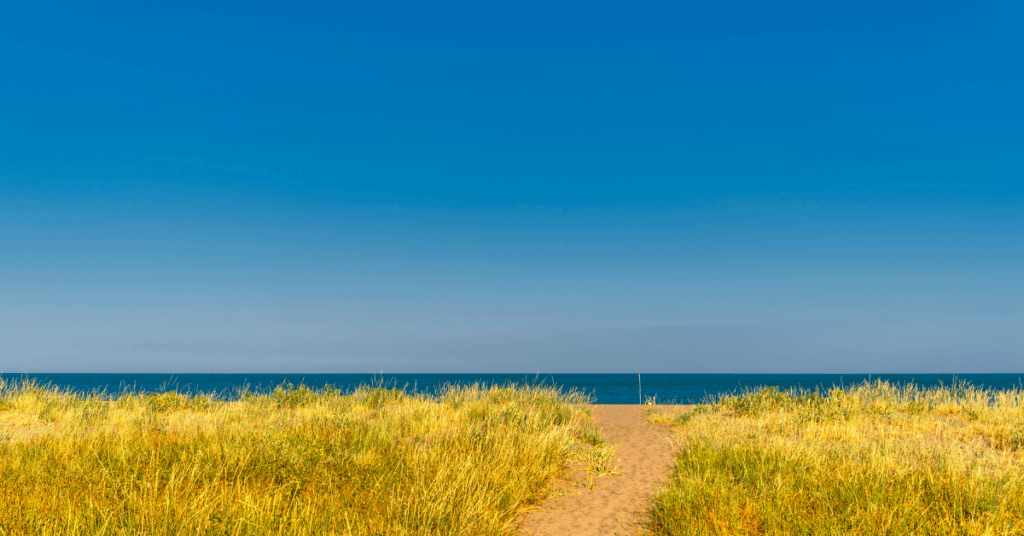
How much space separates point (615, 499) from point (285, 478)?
496 cm

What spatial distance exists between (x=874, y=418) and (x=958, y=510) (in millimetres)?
10888

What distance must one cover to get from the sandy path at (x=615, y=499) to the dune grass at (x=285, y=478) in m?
0.38

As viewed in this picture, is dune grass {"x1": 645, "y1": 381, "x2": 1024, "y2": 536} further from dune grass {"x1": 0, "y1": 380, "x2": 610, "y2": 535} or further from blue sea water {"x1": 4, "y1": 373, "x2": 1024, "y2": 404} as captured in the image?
blue sea water {"x1": 4, "y1": 373, "x2": 1024, "y2": 404}

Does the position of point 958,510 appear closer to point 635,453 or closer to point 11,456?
Result: point 635,453

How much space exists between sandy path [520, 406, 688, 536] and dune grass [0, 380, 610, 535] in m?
0.38

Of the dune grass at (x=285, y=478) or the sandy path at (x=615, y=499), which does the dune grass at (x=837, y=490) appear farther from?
the dune grass at (x=285, y=478)

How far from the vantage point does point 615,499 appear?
8.52 meters

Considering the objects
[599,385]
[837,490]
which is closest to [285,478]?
[837,490]

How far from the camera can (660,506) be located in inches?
291

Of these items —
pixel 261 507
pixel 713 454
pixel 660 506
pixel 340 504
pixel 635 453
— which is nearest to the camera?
pixel 261 507

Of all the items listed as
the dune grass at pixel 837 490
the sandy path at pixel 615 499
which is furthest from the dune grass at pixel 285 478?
the dune grass at pixel 837 490

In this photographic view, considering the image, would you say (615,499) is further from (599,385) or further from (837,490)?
(599,385)

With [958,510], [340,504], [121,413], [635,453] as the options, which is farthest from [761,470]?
[121,413]

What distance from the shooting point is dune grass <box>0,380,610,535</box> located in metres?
5.46
